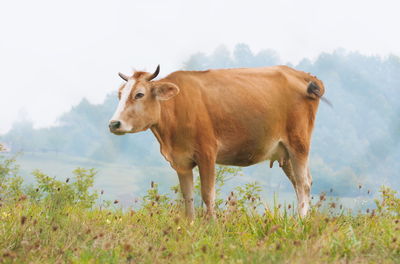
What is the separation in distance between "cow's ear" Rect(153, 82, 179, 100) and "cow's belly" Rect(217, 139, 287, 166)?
44.1 inches

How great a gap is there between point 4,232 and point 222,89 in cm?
394

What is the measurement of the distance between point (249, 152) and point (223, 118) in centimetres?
76

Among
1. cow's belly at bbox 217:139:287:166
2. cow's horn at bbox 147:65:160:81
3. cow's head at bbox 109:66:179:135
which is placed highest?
cow's horn at bbox 147:65:160:81

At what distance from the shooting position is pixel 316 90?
9727mm

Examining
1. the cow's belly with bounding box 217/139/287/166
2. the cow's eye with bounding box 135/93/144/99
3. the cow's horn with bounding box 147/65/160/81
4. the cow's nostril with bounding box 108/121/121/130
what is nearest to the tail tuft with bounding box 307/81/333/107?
the cow's belly with bounding box 217/139/287/166

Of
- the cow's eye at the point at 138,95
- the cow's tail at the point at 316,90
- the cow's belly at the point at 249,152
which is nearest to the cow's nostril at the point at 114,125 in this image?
the cow's eye at the point at 138,95

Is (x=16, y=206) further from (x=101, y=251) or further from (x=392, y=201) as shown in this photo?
(x=392, y=201)

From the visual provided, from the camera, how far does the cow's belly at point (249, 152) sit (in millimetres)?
8682

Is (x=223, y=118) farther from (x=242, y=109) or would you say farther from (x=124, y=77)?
(x=124, y=77)

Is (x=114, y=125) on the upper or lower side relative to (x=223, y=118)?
lower

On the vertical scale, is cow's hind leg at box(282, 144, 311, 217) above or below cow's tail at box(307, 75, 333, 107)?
below

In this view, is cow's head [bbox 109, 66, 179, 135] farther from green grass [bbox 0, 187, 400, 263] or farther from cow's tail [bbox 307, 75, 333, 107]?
cow's tail [bbox 307, 75, 333, 107]

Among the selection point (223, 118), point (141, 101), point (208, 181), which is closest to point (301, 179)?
point (223, 118)

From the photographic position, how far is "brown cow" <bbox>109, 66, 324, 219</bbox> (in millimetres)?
8234
